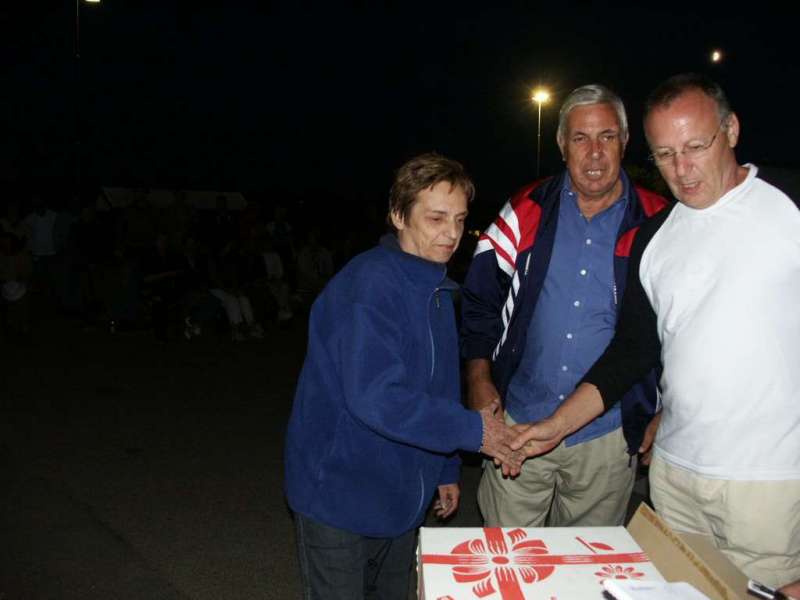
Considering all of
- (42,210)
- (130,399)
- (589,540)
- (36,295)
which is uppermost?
(589,540)

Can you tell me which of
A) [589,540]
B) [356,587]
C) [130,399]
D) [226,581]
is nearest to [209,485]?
[226,581]

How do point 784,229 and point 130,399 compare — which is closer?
point 784,229

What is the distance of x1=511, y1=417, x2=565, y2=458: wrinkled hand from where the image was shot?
267 centimetres

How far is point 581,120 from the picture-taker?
9.12 feet

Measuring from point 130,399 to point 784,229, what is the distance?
6.63 m

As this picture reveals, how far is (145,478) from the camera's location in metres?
5.25

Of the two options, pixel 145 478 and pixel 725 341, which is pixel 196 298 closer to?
pixel 145 478

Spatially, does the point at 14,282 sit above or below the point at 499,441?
below

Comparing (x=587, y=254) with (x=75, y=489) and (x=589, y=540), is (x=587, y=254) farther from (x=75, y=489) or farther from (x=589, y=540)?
(x=75, y=489)

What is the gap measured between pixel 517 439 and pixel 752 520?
0.84 meters

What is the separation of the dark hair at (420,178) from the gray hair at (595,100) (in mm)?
766

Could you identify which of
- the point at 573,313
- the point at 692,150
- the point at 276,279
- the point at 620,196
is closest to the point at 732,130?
the point at 692,150

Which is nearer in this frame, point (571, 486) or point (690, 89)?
point (690, 89)

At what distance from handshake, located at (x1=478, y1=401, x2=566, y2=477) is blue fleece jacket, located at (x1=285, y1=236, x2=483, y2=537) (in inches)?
12.2
